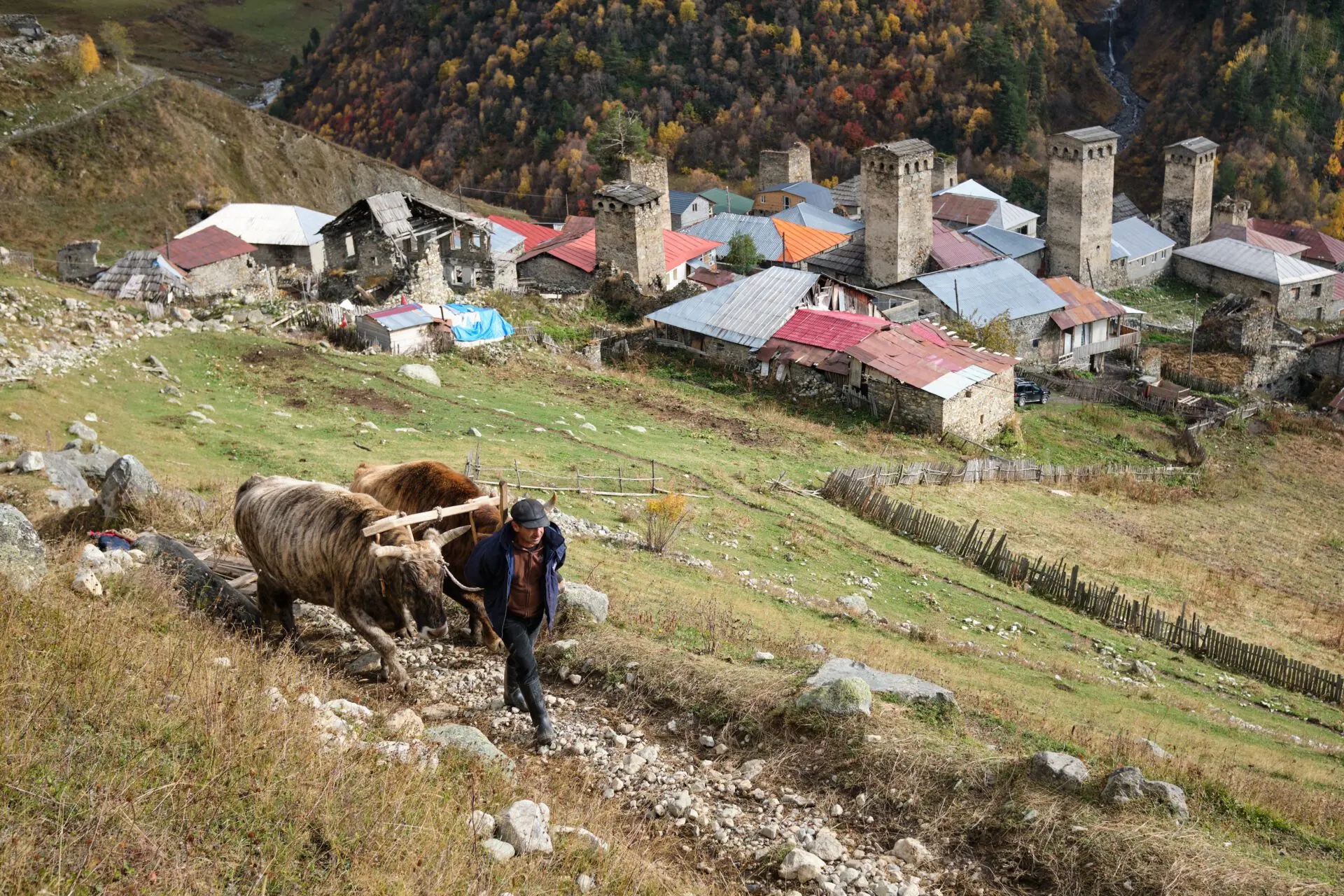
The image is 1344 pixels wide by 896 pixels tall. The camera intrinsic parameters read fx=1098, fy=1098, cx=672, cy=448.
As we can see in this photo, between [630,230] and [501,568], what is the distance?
1350 inches

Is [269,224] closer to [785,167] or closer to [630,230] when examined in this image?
[630,230]

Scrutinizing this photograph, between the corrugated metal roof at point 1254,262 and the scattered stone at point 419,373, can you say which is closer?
the scattered stone at point 419,373

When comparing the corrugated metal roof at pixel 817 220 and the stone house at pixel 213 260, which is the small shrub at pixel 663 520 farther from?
the corrugated metal roof at pixel 817 220

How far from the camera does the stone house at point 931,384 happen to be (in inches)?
1217

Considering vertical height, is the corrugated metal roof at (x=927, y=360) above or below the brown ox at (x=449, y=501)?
below

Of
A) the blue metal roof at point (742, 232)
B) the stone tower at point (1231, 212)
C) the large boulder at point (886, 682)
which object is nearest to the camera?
the large boulder at point (886, 682)

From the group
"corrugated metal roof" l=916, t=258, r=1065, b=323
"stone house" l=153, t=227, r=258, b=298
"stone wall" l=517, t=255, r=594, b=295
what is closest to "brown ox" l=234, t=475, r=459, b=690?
"stone house" l=153, t=227, r=258, b=298

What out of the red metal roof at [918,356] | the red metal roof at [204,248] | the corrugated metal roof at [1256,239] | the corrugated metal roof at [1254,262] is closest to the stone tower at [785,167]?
the corrugated metal roof at [1256,239]

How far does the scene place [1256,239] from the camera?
56.9m

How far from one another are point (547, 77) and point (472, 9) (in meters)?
17.4

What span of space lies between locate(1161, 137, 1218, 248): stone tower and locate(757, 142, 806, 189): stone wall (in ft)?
74.7

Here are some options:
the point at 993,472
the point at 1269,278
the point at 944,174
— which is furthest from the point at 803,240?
the point at 993,472

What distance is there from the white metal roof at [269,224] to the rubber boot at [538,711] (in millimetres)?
40963

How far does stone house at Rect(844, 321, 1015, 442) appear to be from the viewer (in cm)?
3091
